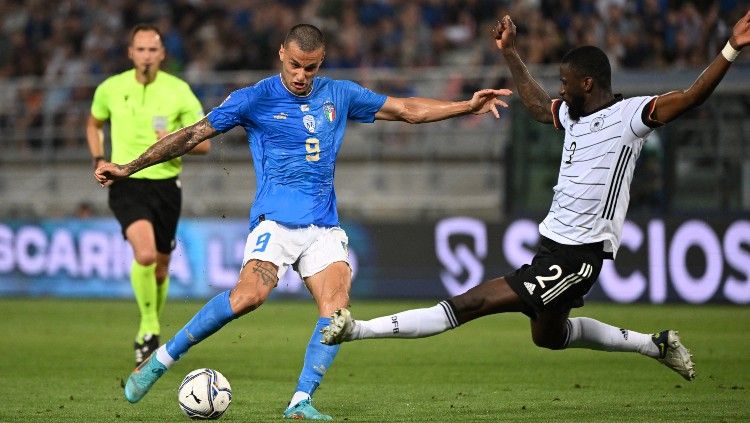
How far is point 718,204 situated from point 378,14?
800 cm

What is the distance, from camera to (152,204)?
11523mm

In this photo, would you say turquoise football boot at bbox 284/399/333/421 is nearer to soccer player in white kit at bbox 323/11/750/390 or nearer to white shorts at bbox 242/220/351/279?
soccer player in white kit at bbox 323/11/750/390

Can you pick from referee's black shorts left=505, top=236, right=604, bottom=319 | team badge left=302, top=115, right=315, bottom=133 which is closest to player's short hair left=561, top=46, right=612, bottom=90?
referee's black shorts left=505, top=236, right=604, bottom=319

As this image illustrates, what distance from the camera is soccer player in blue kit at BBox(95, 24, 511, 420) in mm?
7980

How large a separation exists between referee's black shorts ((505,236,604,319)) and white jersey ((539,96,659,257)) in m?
0.07

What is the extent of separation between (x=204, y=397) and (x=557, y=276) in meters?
2.18

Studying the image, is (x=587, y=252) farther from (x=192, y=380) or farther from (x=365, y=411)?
(x=192, y=380)

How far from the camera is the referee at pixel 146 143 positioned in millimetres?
11219

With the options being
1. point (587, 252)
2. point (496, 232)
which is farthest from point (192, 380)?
point (496, 232)

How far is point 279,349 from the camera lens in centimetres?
1298

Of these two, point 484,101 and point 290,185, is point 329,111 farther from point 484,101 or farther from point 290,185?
point 484,101

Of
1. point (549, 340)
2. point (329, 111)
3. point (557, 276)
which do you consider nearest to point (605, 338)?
point (549, 340)

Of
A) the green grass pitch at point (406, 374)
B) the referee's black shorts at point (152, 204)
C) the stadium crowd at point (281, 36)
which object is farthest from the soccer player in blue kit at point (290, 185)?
the stadium crowd at point (281, 36)

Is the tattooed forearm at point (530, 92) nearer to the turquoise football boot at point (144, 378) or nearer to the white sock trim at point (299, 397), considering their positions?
the white sock trim at point (299, 397)
